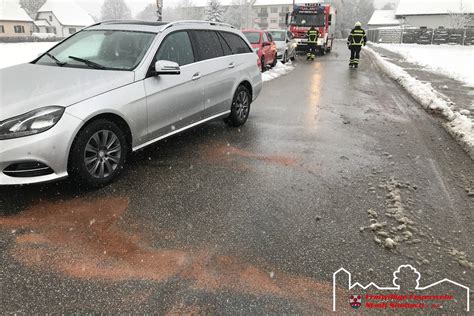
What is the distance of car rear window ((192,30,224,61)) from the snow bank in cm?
429

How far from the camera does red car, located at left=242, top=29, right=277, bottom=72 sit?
15.6 m

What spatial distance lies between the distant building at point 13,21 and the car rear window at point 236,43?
7283 centimetres

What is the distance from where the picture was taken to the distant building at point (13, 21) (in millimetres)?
66412

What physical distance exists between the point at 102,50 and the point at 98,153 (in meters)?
1.71

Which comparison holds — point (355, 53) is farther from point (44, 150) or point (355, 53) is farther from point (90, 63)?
point (44, 150)

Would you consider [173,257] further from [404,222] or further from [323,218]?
[404,222]

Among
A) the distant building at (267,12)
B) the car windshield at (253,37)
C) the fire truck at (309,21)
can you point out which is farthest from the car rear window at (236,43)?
→ the distant building at (267,12)

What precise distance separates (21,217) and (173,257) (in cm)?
168

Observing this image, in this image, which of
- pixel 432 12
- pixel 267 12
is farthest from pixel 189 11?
pixel 432 12

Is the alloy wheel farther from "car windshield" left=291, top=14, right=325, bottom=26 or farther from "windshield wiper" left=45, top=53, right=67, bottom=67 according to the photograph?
"car windshield" left=291, top=14, right=325, bottom=26

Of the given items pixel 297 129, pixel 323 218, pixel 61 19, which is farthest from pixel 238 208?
pixel 61 19

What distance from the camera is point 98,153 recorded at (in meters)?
4.29

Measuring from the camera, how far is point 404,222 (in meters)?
3.84

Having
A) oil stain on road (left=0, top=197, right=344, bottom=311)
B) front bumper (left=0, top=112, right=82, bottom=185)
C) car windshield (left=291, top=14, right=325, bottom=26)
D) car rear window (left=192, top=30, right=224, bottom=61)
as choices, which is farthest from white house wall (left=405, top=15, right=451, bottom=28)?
oil stain on road (left=0, top=197, right=344, bottom=311)
